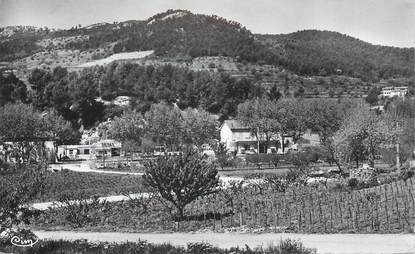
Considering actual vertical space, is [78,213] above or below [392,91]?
below

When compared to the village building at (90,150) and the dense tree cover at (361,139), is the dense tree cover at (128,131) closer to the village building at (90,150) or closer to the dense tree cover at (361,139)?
the village building at (90,150)

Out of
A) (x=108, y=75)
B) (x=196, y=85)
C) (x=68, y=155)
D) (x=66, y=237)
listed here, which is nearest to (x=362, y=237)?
(x=66, y=237)

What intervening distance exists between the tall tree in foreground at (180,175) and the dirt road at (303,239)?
217cm

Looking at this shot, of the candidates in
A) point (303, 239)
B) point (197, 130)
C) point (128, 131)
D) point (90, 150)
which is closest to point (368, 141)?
point (303, 239)

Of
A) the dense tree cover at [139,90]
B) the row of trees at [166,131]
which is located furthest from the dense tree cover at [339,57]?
the row of trees at [166,131]

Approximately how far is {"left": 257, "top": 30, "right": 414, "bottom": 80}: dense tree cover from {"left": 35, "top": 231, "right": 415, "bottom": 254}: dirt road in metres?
123

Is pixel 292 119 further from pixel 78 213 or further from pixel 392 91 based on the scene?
pixel 78 213

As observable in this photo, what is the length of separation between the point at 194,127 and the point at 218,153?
2375 cm

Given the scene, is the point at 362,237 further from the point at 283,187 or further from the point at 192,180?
the point at 283,187

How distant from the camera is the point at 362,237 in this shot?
12.4 m

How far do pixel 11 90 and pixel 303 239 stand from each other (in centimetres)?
8783

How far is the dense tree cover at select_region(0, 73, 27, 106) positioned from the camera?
8912 cm

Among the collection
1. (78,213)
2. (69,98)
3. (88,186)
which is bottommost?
(88,186)

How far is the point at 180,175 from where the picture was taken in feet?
53.6
